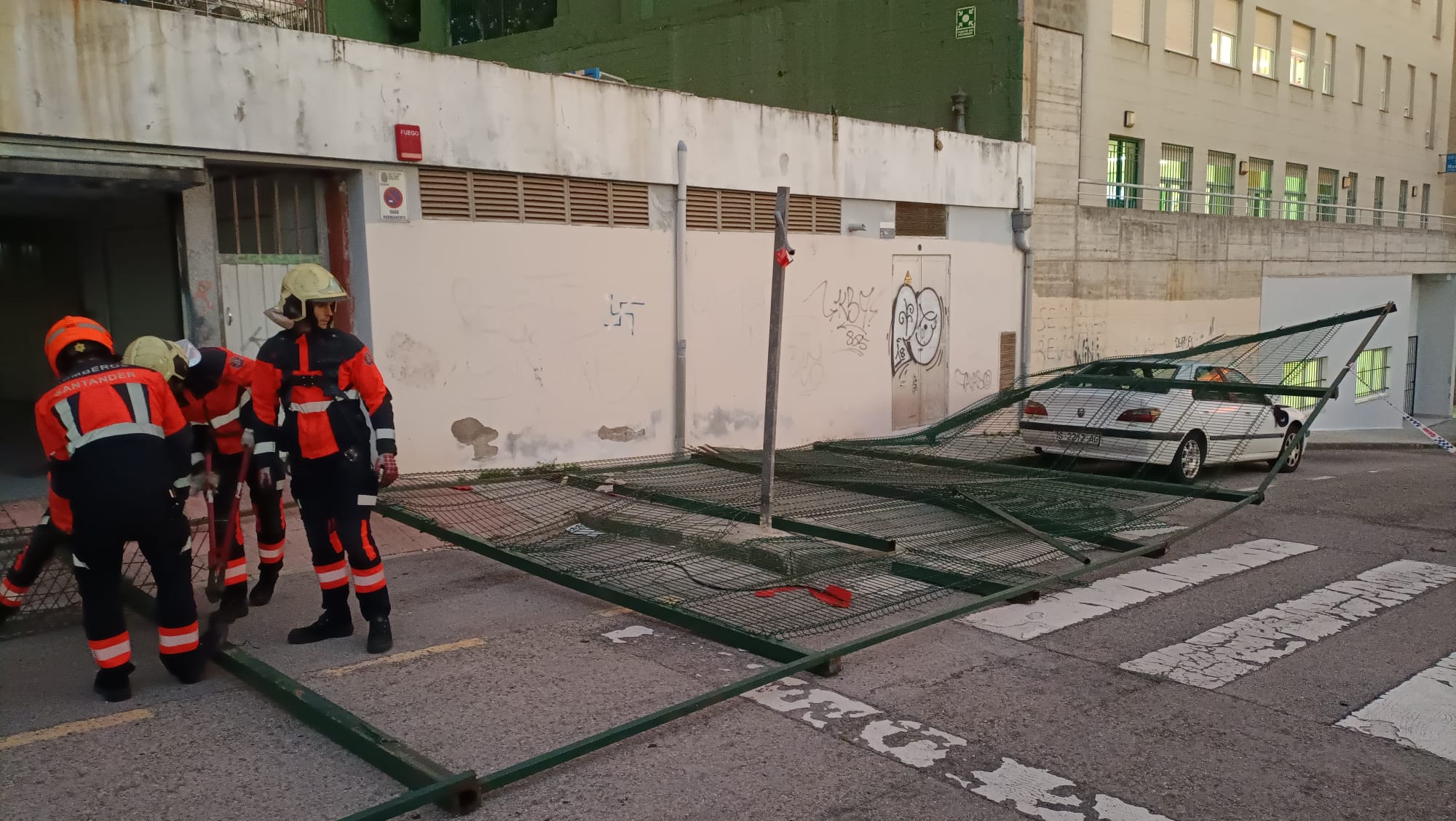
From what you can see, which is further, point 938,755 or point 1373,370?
point 1373,370

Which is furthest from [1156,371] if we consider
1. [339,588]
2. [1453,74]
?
[1453,74]

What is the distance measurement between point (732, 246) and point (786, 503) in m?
4.36

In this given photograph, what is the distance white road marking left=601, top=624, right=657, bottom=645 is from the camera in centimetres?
583

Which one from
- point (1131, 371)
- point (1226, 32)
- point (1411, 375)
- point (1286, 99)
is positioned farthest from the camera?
point (1411, 375)

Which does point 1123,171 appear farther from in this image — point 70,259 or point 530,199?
point 70,259

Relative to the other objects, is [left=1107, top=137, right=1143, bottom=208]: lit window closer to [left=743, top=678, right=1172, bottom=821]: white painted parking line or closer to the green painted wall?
the green painted wall

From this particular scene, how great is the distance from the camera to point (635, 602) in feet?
19.2

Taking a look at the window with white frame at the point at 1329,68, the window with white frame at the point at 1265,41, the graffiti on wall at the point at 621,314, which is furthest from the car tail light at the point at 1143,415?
the window with white frame at the point at 1329,68

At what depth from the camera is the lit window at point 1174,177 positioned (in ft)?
67.0

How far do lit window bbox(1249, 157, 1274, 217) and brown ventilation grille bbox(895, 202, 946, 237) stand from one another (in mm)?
11654

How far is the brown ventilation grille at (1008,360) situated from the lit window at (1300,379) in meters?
3.86

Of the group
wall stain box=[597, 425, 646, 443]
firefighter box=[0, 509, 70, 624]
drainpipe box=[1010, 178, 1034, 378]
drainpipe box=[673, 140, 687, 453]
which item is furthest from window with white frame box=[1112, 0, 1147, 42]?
firefighter box=[0, 509, 70, 624]

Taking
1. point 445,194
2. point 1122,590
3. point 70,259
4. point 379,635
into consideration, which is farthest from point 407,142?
point 1122,590

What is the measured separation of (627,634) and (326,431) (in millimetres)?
1980
